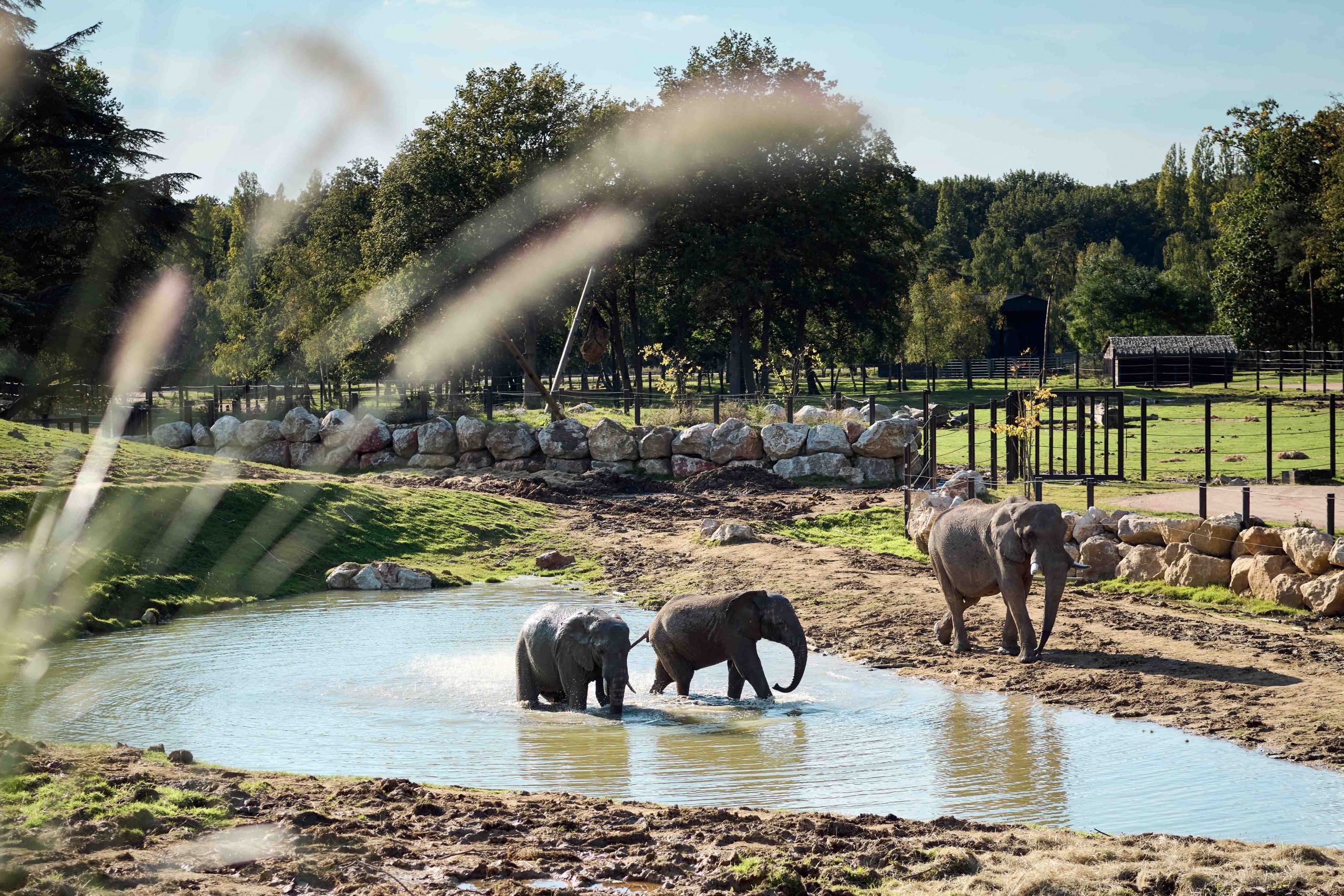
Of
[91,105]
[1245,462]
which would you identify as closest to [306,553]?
[1245,462]

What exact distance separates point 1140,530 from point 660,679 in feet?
28.1

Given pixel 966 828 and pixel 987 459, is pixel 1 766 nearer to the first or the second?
pixel 966 828

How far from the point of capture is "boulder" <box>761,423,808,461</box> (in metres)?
33.9

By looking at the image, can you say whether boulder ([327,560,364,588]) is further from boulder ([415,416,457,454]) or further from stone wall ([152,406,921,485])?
boulder ([415,416,457,454])

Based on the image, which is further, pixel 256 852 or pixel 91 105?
pixel 91 105

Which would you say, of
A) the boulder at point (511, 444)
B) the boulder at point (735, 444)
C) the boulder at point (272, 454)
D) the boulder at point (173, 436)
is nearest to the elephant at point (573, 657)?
the boulder at point (735, 444)

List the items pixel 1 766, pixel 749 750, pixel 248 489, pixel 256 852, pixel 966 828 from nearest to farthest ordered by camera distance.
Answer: pixel 256 852 < pixel 966 828 < pixel 1 766 < pixel 749 750 < pixel 248 489

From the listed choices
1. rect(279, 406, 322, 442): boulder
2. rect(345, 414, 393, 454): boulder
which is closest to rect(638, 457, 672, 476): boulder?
rect(345, 414, 393, 454): boulder

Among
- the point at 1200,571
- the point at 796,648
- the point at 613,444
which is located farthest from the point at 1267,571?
the point at 613,444

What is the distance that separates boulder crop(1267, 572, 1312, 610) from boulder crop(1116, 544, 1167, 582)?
1813 mm

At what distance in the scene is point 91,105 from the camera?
163 ft

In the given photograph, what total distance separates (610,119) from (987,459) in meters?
30.9

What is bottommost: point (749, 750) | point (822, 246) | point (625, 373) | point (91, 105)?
point (749, 750)

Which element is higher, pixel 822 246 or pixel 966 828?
pixel 822 246
